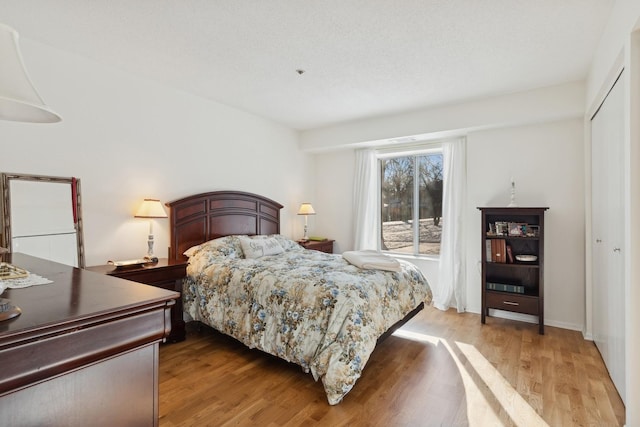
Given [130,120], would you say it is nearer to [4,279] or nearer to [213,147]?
[213,147]

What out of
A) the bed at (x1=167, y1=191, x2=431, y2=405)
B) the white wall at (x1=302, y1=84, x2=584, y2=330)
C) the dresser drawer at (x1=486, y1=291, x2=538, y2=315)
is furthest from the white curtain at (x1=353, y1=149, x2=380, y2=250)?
the dresser drawer at (x1=486, y1=291, x2=538, y2=315)

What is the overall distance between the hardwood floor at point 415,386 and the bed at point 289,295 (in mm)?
187

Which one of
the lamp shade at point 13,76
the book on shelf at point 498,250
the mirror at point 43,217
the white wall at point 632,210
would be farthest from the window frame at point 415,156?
the lamp shade at point 13,76

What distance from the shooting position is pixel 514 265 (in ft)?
11.7

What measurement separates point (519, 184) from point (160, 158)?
156 inches

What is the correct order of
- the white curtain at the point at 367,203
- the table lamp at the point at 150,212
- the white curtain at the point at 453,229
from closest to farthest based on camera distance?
the table lamp at the point at 150,212
the white curtain at the point at 453,229
the white curtain at the point at 367,203

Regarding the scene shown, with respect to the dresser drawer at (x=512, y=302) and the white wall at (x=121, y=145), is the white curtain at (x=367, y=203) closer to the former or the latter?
the white wall at (x=121, y=145)

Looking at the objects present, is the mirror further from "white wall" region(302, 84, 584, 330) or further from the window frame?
the window frame

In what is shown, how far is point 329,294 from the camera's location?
2381 millimetres

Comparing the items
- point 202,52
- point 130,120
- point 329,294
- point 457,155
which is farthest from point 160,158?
point 457,155

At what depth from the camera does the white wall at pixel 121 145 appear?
270 cm

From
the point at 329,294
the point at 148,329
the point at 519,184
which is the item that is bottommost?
Result: the point at 329,294

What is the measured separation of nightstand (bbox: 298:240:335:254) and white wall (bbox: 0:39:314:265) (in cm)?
114

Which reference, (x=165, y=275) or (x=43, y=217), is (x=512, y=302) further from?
(x=43, y=217)
